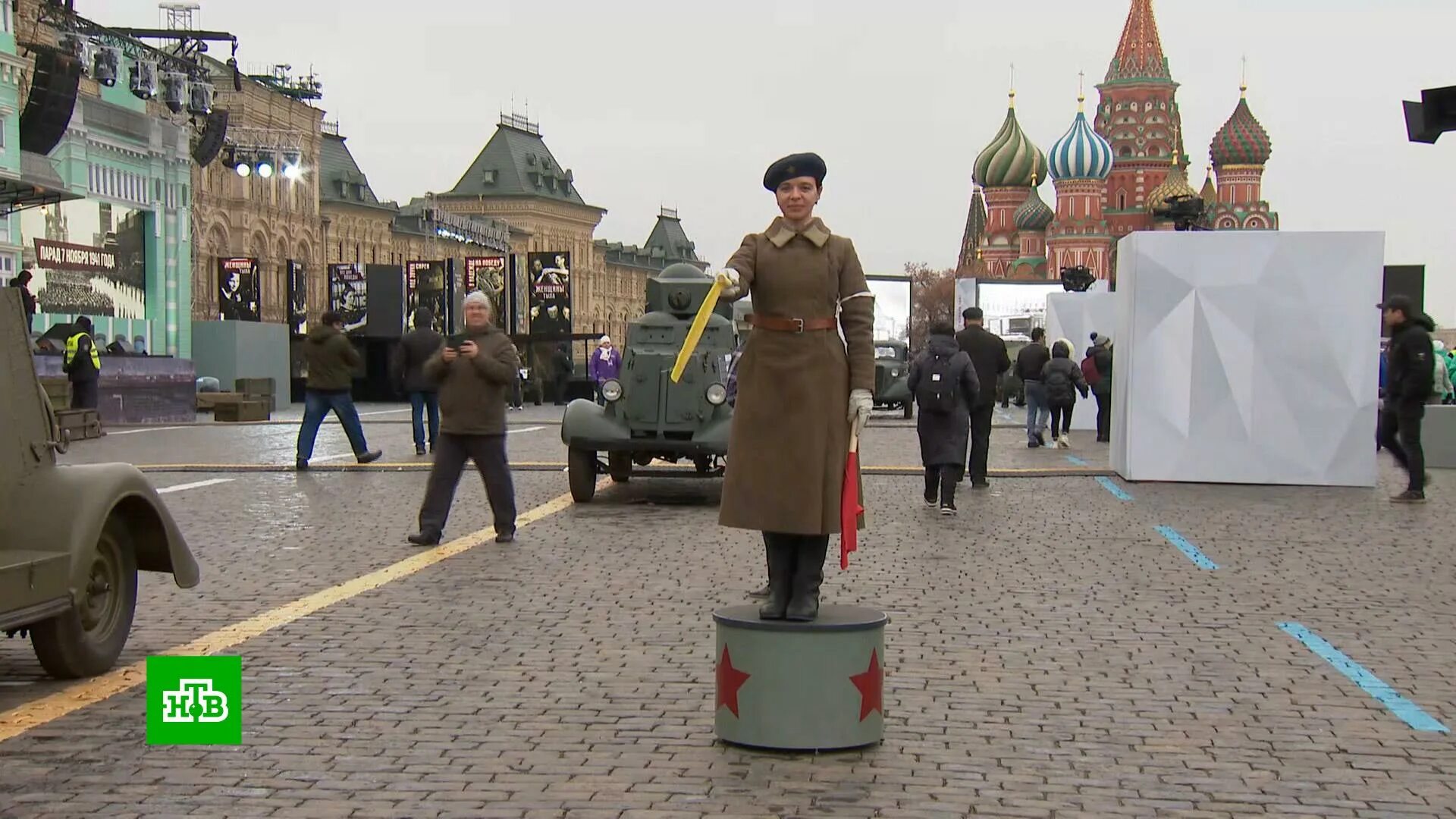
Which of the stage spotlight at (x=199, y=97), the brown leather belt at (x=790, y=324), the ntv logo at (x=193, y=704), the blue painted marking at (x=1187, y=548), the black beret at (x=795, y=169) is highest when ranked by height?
the stage spotlight at (x=199, y=97)

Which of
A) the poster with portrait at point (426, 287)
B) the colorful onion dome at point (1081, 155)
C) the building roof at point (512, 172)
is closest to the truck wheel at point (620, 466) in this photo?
the poster with portrait at point (426, 287)

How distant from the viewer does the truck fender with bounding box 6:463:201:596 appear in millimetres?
6316

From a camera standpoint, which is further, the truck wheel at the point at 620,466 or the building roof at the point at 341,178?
the building roof at the point at 341,178

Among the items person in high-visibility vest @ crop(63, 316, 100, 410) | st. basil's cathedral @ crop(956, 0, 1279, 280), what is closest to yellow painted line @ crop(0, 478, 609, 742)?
person in high-visibility vest @ crop(63, 316, 100, 410)

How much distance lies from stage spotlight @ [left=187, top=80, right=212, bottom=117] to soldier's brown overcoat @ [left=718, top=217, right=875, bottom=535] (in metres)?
38.6

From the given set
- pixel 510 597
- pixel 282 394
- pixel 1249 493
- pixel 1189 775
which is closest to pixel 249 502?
pixel 510 597

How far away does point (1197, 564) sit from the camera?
10594 millimetres

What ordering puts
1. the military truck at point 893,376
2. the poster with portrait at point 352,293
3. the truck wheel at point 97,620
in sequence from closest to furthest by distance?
the truck wheel at point 97,620
the military truck at point 893,376
the poster with portrait at point 352,293

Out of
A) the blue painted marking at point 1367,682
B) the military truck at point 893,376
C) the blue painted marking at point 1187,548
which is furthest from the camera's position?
the military truck at point 893,376

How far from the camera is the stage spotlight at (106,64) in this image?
125 feet

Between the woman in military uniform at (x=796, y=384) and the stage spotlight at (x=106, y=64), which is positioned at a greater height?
the stage spotlight at (x=106, y=64)

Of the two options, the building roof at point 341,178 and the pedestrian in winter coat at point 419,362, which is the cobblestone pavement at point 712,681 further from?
the building roof at point 341,178

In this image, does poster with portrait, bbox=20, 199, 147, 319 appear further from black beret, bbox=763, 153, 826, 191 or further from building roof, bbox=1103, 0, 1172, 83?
building roof, bbox=1103, 0, 1172, 83

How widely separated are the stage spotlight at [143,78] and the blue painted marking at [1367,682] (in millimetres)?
35692
